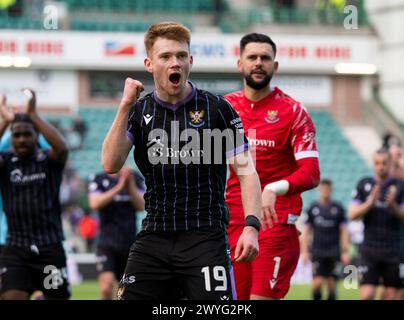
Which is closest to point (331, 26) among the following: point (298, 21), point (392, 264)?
point (298, 21)

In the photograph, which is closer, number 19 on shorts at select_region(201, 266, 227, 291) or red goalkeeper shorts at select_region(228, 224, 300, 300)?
number 19 on shorts at select_region(201, 266, 227, 291)

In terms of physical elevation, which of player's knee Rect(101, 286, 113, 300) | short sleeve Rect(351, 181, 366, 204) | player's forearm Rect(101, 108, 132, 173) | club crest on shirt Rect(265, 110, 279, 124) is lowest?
player's knee Rect(101, 286, 113, 300)

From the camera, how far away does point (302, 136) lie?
802cm

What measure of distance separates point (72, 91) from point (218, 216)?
76.2 feet

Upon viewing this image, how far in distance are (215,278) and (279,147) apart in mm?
2445

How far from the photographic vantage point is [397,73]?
1200 inches

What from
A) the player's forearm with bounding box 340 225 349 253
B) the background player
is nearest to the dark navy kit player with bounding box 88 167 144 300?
the background player

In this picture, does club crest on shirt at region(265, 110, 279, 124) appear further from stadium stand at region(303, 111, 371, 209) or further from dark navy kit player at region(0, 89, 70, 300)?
stadium stand at region(303, 111, 371, 209)

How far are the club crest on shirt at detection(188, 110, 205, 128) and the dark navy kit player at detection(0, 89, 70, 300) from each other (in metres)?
3.66

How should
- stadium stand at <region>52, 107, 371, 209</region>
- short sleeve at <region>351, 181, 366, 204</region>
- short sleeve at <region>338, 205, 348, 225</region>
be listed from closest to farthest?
short sleeve at <region>351, 181, 366, 204</region>, short sleeve at <region>338, 205, 348, 225</region>, stadium stand at <region>52, 107, 371, 209</region>

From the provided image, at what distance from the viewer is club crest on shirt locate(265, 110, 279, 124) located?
8211 mm

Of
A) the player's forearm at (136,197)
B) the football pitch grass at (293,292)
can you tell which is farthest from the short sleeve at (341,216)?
the player's forearm at (136,197)

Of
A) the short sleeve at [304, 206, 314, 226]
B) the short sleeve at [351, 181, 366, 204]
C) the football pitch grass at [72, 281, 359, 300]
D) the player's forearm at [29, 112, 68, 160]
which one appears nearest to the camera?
the player's forearm at [29, 112, 68, 160]

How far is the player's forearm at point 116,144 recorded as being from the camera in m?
5.79
